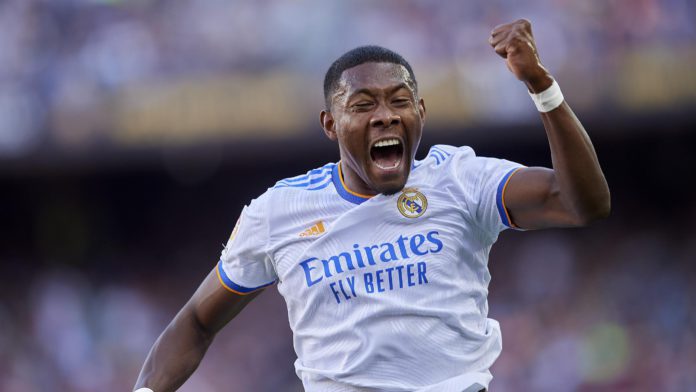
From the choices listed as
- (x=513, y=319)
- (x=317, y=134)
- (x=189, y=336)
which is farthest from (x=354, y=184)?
(x=513, y=319)

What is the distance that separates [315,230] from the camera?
12.6 feet

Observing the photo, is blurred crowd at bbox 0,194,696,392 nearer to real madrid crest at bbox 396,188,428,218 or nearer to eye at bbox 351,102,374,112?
real madrid crest at bbox 396,188,428,218

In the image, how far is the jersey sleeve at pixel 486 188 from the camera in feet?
11.9

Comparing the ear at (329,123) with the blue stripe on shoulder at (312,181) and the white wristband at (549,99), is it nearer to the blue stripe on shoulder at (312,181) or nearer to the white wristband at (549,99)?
the blue stripe on shoulder at (312,181)

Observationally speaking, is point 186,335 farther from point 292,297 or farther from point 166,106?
point 166,106

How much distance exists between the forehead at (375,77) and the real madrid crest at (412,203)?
39 cm

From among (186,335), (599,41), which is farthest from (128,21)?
(186,335)

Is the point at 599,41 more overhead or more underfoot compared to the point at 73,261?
more overhead

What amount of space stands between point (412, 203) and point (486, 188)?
0.90ft

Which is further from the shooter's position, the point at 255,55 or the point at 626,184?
the point at 626,184

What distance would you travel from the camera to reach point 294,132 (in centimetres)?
1132

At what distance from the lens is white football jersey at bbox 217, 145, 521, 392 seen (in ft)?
11.8

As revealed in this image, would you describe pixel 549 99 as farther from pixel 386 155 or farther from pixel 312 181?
pixel 312 181

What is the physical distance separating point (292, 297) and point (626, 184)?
388 inches
